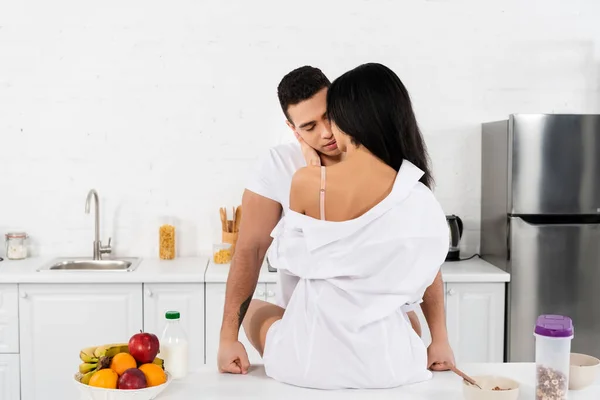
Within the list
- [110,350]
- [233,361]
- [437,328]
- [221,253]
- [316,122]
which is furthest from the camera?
[221,253]

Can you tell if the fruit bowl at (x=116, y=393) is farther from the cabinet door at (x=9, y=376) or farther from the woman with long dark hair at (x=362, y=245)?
the cabinet door at (x=9, y=376)

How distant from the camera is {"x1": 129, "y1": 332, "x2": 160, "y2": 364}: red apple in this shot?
186 centimetres

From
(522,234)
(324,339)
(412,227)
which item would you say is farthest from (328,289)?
(522,234)

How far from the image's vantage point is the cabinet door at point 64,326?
359cm

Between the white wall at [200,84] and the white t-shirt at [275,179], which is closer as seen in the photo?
the white t-shirt at [275,179]

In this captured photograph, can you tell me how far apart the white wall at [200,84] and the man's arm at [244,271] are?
169cm

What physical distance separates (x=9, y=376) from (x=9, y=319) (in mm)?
261

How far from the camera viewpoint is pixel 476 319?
146 inches

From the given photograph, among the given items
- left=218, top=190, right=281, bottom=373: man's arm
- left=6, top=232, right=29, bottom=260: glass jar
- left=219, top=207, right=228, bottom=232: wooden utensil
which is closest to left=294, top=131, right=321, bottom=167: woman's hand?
left=218, top=190, right=281, bottom=373: man's arm

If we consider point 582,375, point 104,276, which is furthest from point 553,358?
point 104,276

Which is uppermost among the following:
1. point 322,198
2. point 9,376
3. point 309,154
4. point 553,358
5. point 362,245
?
point 309,154

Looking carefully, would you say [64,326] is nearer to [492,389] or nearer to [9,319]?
[9,319]

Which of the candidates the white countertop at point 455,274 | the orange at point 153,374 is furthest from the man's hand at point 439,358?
the white countertop at point 455,274

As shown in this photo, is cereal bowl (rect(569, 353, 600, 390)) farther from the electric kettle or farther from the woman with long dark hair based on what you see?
the electric kettle
